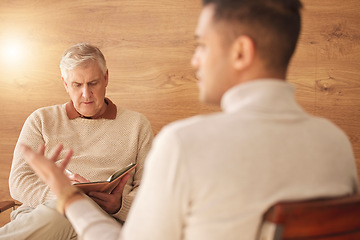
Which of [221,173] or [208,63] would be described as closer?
[221,173]

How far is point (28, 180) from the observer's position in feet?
6.53

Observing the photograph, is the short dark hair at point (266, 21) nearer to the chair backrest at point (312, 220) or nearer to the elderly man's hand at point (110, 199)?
the chair backrest at point (312, 220)

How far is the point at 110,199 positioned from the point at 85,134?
486 millimetres

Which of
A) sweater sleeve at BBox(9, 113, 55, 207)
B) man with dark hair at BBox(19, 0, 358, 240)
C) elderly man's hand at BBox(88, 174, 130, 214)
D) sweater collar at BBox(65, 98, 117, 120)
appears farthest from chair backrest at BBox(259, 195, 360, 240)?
sweater collar at BBox(65, 98, 117, 120)

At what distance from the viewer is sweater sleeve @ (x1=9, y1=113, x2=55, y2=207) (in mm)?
1951

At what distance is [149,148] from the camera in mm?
2191

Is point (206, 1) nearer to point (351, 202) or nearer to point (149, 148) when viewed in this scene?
point (351, 202)

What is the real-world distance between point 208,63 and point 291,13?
21 centimetres

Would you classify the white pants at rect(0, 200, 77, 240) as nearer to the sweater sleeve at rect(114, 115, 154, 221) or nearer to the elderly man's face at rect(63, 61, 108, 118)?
the sweater sleeve at rect(114, 115, 154, 221)

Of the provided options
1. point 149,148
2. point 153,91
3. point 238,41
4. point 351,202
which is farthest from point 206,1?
point 153,91

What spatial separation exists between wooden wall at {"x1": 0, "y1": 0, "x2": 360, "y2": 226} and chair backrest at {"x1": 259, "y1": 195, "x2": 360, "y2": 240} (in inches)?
62.1

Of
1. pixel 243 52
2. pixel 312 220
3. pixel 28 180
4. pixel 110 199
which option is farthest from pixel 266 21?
pixel 28 180

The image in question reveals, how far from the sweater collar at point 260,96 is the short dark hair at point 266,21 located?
0.21 ft

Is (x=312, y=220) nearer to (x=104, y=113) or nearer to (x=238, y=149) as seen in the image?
(x=238, y=149)
